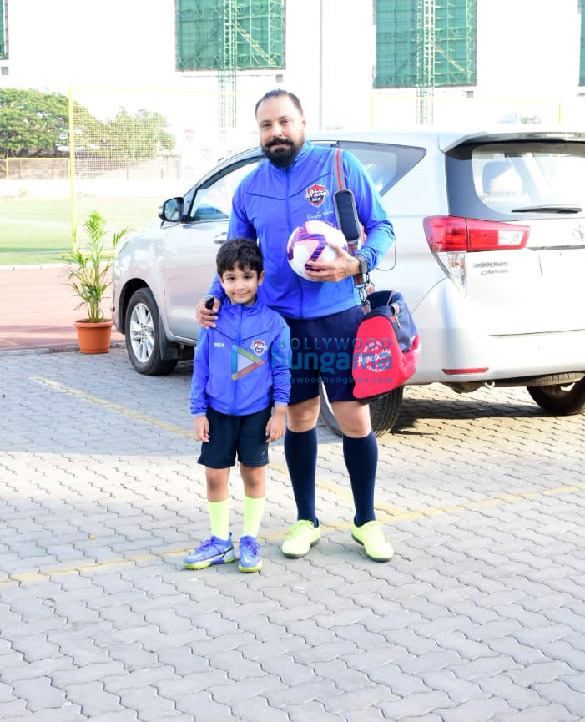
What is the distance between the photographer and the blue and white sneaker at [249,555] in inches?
203

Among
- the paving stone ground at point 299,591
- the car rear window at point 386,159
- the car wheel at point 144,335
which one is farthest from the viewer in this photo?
the car wheel at point 144,335

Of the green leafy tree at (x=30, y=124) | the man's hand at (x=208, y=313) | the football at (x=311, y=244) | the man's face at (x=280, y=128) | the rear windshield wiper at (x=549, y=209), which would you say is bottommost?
the man's hand at (x=208, y=313)

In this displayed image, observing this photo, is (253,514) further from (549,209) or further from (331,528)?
(549,209)

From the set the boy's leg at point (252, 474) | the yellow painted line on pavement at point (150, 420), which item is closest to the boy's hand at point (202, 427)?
the boy's leg at point (252, 474)

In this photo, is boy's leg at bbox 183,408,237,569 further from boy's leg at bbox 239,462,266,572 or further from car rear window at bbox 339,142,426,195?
car rear window at bbox 339,142,426,195

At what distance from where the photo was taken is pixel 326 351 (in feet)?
16.8

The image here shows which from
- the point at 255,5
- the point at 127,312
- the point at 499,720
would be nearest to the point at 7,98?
the point at 255,5

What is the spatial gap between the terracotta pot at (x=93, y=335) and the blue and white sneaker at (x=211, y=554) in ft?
20.2

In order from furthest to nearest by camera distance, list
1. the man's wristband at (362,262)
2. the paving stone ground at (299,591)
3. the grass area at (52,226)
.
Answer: the grass area at (52,226)
the man's wristband at (362,262)
the paving stone ground at (299,591)

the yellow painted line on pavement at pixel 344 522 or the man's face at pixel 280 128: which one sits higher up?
the man's face at pixel 280 128

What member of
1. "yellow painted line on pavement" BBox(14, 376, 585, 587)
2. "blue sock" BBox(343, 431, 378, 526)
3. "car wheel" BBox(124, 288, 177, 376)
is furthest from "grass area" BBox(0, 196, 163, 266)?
"blue sock" BBox(343, 431, 378, 526)

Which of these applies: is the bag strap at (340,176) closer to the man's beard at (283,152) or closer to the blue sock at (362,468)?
the man's beard at (283,152)

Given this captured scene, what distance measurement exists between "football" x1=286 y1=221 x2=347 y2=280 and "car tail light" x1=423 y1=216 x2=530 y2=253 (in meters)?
2.14

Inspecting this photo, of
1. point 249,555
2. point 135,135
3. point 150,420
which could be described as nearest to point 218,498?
point 249,555
